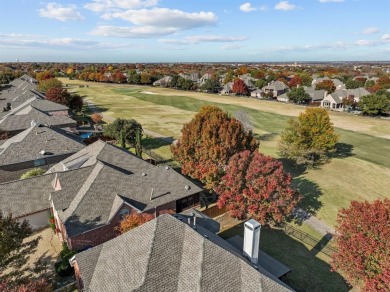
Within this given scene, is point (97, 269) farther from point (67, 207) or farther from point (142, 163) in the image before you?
point (142, 163)

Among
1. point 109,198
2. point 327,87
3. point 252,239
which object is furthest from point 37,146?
point 327,87

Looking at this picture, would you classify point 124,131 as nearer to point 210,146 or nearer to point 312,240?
point 210,146

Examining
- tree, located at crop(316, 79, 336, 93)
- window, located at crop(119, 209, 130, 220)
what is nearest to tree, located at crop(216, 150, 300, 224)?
window, located at crop(119, 209, 130, 220)

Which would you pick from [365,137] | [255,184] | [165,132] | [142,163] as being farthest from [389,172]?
[165,132]

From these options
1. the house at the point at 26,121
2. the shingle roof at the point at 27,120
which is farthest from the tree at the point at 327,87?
the shingle roof at the point at 27,120

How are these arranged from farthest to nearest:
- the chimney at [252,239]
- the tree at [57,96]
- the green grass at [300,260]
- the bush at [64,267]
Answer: the tree at [57,96]
the green grass at [300,260]
the bush at [64,267]
the chimney at [252,239]

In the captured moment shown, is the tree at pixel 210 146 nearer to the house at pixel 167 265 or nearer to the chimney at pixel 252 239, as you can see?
the chimney at pixel 252 239
